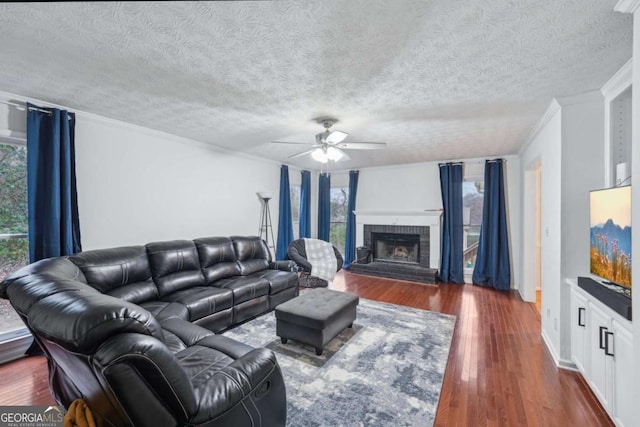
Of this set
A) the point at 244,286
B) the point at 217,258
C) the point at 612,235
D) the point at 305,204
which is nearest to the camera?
the point at 612,235

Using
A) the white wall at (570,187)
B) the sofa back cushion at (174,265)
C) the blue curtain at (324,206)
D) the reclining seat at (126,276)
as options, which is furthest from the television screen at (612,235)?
the blue curtain at (324,206)

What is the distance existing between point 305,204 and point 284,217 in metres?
→ 0.84

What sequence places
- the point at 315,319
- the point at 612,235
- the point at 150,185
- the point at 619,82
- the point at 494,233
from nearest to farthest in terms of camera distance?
the point at 612,235
the point at 619,82
the point at 315,319
the point at 150,185
the point at 494,233

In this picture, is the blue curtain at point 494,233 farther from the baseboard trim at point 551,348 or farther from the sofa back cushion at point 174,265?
the sofa back cushion at point 174,265

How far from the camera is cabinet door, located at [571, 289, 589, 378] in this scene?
2.16 meters

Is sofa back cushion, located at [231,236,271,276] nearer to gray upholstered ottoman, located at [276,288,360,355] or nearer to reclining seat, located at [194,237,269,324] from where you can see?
reclining seat, located at [194,237,269,324]

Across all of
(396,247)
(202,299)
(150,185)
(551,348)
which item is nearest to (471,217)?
(396,247)

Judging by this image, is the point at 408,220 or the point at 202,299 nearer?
the point at 202,299

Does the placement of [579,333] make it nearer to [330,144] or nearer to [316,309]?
[316,309]

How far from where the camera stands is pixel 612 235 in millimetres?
1856

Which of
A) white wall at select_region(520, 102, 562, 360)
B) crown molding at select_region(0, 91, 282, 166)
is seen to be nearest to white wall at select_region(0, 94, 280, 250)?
crown molding at select_region(0, 91, 282, 166)

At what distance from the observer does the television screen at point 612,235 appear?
67.4 inches

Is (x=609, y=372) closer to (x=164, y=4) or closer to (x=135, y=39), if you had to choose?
(x=164, y=4)

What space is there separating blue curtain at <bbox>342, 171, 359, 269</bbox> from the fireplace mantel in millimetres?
132
